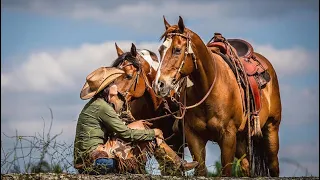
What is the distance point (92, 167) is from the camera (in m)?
10.2

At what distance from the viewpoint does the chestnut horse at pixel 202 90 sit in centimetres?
1209


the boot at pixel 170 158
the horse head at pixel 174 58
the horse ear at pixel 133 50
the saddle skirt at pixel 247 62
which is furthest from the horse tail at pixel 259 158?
the boot at pixel 170 158

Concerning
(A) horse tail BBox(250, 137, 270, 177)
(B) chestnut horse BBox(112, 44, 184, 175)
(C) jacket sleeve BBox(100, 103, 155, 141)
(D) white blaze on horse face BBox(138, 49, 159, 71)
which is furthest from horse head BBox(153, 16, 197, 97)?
(A) horse tail BBox(250, 137, 270, 177)

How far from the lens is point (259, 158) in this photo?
49.6ft

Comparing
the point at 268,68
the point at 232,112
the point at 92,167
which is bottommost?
the point at 92,167

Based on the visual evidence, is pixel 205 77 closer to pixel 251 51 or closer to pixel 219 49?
pixel 219 49

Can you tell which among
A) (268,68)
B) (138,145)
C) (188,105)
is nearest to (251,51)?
(268,68)

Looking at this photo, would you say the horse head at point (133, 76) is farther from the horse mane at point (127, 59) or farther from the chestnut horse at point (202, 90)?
the chestnut horse at point (202, 90)

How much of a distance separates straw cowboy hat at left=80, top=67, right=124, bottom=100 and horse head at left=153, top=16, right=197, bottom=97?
2.82 ft

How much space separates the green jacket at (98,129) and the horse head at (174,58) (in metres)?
1.21

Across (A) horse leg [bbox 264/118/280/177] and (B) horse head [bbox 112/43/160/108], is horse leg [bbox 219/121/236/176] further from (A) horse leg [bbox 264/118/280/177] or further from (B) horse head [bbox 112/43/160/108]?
(A) horse leg [bbox 264/118/280/177]

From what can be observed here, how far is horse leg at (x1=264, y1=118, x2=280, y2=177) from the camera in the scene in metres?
15.1

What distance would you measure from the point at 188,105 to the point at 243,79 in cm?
107

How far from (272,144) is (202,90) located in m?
2.78
